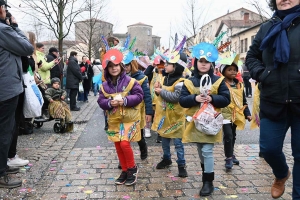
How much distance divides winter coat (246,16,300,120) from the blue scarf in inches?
1.8

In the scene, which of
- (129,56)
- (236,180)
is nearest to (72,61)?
(129,56)

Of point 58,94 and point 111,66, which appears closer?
point 111,66

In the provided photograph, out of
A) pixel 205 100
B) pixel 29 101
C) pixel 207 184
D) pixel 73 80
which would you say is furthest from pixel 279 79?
pixel 73 80

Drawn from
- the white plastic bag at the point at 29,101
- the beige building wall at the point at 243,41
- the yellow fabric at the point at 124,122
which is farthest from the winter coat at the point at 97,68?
Result: the beige building wall at the point at 243,41

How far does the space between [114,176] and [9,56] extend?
210 cm

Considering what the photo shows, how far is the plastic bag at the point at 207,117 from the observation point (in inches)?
150

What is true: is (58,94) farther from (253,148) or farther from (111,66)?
(253,148)

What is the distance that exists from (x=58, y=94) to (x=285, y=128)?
18.3 feet

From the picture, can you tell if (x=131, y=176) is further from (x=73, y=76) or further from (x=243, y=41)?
(x=243, y=41)

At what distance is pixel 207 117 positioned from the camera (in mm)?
3807

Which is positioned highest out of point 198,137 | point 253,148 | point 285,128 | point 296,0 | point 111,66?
point 296,0

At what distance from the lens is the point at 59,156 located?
5.47 meters

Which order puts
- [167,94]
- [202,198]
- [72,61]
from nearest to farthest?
[202,198], [167,94], [72,61]

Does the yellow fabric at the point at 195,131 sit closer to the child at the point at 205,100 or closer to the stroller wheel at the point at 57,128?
the child at the point at 205,100
